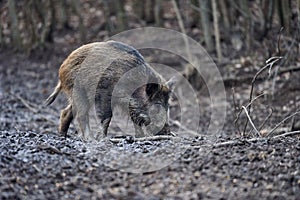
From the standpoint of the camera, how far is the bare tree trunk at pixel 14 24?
1473cm

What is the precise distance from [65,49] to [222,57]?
4.35m

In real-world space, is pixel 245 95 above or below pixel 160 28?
below

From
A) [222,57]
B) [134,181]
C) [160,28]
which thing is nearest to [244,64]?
[222,57]

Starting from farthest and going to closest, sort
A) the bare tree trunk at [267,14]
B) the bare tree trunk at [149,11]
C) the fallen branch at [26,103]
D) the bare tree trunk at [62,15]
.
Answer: the bare tree trunk at [62,15] → the bare tree trunk at [149,11] → the bare tree trunk at [267,14] → the fallen branch at [26,103]

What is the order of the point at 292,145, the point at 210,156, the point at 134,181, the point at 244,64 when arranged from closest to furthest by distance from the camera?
the point at 134,181
the point at 210,156
the point at 292,145
the point at 244,64

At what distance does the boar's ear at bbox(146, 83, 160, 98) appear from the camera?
6803 millimetres

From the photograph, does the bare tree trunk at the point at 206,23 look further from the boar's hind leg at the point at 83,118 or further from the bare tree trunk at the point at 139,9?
the boar's hind leg at the point at 83,118

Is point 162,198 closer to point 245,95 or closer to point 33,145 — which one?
point 33,145

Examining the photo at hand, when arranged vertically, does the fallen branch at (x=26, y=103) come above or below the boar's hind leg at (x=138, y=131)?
below

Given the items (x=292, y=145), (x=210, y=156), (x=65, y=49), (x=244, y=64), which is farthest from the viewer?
(x=65, y=49)

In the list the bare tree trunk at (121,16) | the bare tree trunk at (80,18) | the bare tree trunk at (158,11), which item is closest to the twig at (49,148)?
the bare tree trunk at (121,16)

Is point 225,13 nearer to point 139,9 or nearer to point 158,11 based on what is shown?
point 158,11

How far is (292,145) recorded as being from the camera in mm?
5445

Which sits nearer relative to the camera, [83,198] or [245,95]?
[83,198]
